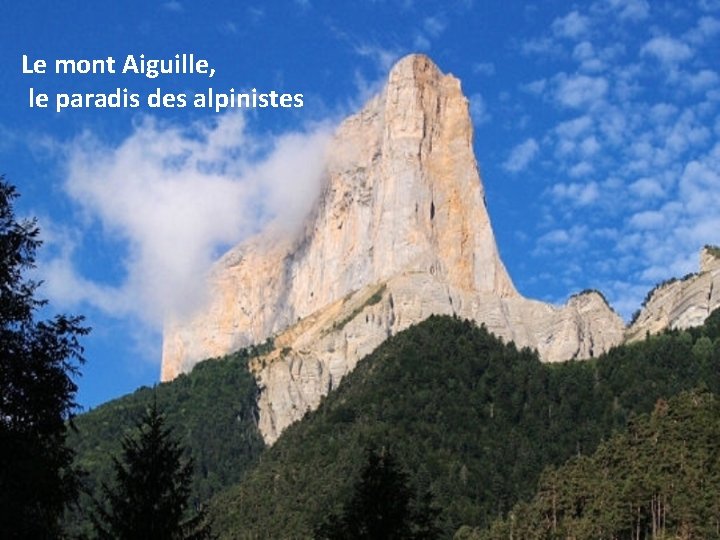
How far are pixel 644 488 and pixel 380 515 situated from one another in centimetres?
6924

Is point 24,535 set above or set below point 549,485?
below

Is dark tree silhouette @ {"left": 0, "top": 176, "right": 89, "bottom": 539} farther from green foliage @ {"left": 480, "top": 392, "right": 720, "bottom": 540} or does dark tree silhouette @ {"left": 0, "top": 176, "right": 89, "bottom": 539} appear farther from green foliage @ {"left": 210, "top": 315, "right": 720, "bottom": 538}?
green foliage @ {"left": 210, "top": 315, "right": 720, "bottom": 538}

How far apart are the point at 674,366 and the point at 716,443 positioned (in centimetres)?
9658

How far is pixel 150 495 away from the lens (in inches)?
1178

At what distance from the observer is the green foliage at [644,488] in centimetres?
9125

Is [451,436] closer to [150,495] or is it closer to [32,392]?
[150,495]

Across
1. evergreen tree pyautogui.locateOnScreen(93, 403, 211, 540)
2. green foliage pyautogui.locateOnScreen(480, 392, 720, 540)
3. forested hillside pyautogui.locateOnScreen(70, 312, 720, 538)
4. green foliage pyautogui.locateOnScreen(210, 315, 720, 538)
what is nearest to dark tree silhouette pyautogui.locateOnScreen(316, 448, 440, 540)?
evergreen tree pyautogui.locateOnScreen(93, 403, 211, 540)

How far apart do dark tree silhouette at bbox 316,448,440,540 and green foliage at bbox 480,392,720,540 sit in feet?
192

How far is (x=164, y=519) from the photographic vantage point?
29375 mm

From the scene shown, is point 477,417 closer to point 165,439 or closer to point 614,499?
point 614,499

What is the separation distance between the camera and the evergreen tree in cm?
2920

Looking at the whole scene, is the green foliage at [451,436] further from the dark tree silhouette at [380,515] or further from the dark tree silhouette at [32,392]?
the dark tree silhouette at [32,392]

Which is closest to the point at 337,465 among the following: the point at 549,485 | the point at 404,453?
the point at 404,453

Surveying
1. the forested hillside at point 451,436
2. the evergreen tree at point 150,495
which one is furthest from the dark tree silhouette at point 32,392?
the forested hillside at point 451,436
